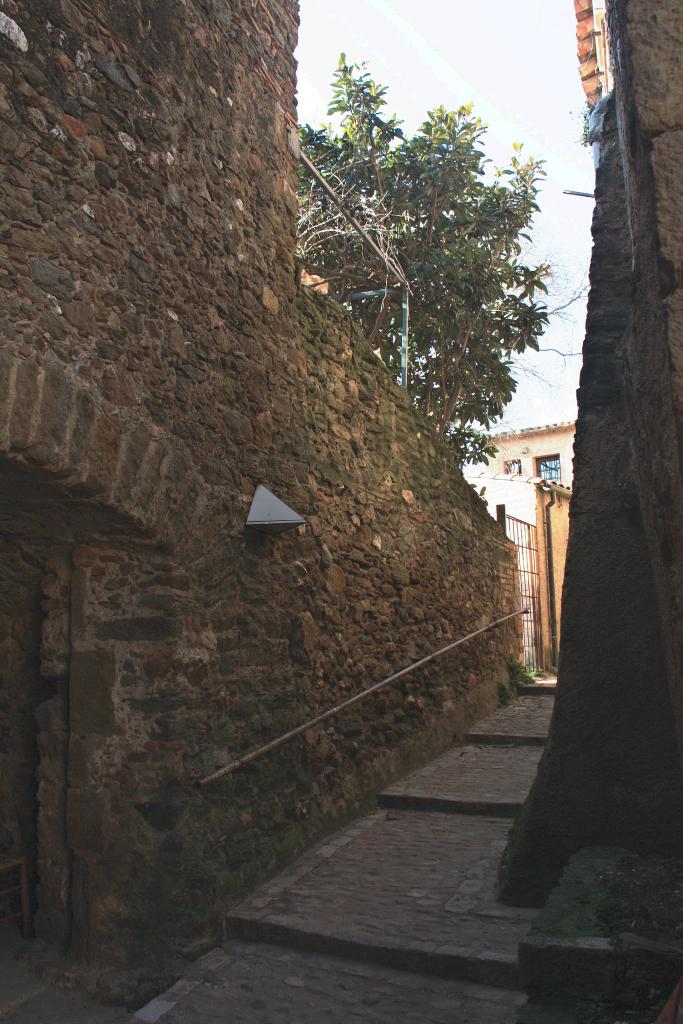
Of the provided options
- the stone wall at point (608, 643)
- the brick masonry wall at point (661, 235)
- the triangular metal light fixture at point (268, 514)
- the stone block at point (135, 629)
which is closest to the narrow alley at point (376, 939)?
the stone wall at point (608, 643)

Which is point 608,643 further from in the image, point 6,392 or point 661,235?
point 6,392

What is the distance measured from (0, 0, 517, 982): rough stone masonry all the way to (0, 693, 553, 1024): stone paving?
210 millimetres

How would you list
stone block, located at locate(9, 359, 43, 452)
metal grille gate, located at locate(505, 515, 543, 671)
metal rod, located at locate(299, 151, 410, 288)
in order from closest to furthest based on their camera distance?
stone block, located at locate(9, 359, 43, 452)
metal rod, located at locate(299, 151, 410, 288)
metal grille gate, located at locate(505, 515, 543, 671)

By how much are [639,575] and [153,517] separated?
1.96 meters

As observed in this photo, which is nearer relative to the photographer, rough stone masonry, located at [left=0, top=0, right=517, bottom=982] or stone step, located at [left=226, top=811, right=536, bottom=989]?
rough stone masonry, located at [left=0, top=0, right=517, bottom=982]

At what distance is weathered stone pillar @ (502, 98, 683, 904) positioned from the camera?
8.97ft

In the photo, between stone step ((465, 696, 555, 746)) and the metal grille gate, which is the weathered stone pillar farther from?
the metal grille gate

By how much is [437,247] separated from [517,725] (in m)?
5.27

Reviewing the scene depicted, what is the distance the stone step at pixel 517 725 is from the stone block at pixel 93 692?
3.87 meters

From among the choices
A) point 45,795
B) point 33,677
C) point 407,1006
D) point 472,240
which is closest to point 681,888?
point 407,1006

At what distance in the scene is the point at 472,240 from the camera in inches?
374

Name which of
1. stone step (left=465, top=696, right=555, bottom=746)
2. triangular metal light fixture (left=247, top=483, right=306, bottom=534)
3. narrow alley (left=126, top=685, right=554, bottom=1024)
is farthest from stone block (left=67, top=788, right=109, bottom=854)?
stone step (left=465, top=696, right=555, bottom=746)

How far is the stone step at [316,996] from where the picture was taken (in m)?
3.05

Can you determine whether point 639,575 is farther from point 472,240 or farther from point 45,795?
point 472,240
